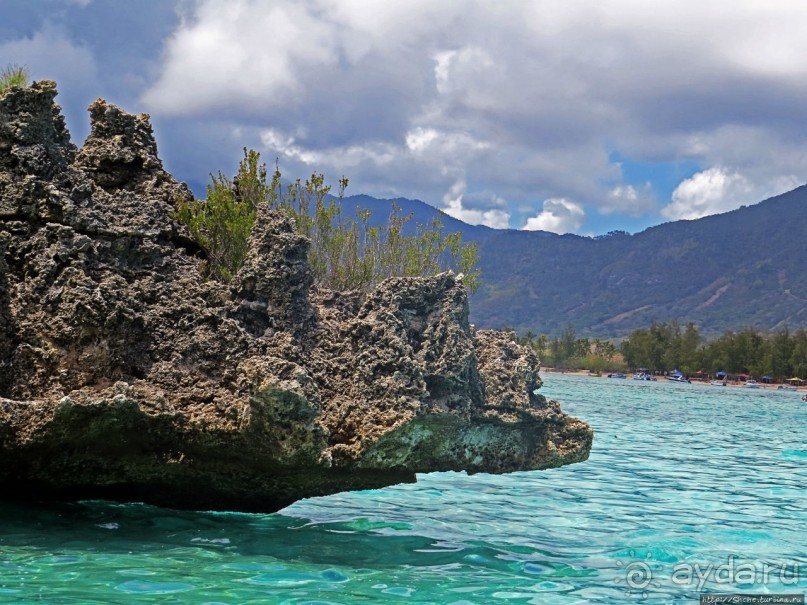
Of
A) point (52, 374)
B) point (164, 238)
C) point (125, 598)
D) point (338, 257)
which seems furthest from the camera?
point (338, 257)

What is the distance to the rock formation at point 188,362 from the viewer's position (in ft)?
27.5

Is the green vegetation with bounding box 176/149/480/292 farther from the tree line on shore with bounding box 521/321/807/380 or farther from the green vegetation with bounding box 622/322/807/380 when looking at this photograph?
the green vegetation with bounding box 622/322/807/380

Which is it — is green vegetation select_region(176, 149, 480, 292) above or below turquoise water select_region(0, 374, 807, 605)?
above

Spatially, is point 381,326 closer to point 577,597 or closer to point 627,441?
point 577,597

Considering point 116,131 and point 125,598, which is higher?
point 116,131

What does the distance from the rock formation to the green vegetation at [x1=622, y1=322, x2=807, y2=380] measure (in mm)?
141541

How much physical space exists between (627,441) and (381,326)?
60.6 ft

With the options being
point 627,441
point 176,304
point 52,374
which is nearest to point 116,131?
point 176,304

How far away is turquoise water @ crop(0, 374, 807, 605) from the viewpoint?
7.39 meters

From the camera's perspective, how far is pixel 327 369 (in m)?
9.41

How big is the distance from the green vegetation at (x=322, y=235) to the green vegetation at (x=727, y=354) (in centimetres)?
13531

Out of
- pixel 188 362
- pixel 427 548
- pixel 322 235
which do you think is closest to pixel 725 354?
pixel 322 235

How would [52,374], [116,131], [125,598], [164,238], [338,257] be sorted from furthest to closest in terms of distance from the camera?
[338,257], [116,131], [164,238], [52,374], [125,598]

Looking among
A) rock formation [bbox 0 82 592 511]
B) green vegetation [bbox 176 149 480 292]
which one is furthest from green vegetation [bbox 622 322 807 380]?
rock formation [bbox 0 82 592 511]
